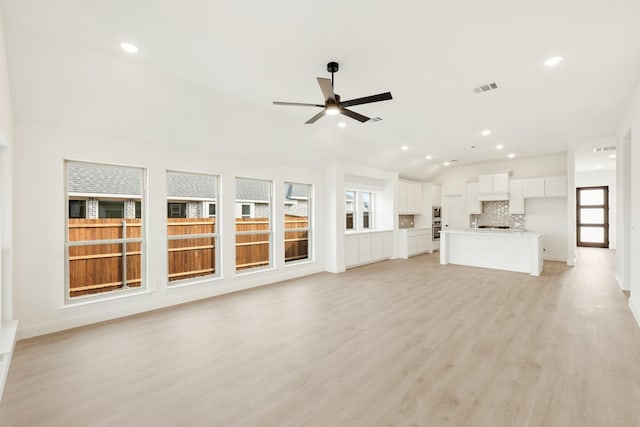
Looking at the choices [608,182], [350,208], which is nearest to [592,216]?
[608,182]

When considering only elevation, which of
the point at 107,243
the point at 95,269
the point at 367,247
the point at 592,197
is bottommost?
the point at 367,247

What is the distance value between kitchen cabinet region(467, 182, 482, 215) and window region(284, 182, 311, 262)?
17.9 feet

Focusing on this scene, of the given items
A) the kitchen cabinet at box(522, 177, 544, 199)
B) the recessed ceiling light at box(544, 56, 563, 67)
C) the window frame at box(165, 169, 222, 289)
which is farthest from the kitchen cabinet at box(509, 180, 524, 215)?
the window frame at box(165, 169, 222, 289)

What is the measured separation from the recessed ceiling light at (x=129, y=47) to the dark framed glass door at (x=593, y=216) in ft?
47.4

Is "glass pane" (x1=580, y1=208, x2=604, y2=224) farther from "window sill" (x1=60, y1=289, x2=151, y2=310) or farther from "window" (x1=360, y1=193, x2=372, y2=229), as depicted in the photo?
"window sill" (x1=60, y1=289, x2=151, y2=310)

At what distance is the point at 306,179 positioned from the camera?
21.1 ft

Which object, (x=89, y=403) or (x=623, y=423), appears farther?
(x=89, y=403)

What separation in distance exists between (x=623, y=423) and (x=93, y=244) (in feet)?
17.8

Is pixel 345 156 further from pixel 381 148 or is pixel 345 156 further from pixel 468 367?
pixel 468 367

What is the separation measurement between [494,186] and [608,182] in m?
5.73

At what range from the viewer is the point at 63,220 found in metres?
3.54

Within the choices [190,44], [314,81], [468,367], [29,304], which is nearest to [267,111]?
[314,81]

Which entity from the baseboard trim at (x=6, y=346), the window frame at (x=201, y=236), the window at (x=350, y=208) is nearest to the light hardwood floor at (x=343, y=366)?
the baseboard trim at (x=6, y=346)

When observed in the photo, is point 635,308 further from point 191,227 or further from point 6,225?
point 6,225
